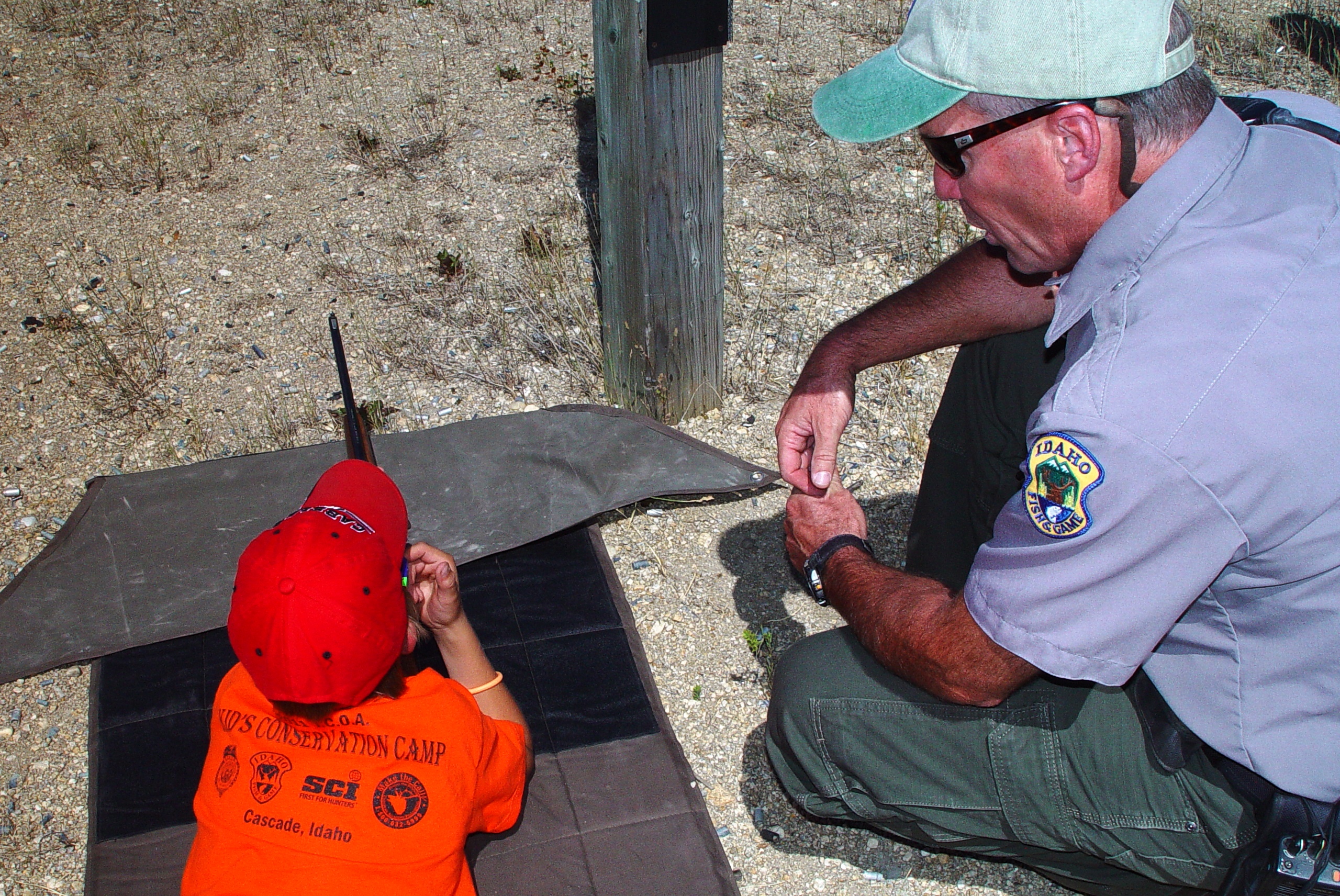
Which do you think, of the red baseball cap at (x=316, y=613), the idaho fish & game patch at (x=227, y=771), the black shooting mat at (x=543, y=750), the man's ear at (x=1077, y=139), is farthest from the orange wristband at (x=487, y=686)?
the man's ear at (x=1077, y=139)

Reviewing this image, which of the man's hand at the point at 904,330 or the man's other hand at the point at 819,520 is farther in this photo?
the man's hand at the point at 904,330

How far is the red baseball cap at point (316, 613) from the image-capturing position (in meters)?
1.73

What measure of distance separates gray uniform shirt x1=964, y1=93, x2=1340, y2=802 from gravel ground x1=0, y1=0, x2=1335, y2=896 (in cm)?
96

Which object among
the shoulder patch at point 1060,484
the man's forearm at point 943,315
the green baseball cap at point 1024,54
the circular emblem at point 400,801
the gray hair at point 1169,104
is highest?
the green baseball cap at point 1024,54

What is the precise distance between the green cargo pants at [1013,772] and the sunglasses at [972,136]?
0.68 metres

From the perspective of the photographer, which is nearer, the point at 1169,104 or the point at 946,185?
the point at 1169,104

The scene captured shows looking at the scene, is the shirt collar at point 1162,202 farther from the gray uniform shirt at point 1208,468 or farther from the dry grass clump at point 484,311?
the dry grass clump at point 484,311

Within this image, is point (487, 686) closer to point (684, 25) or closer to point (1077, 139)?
point (1077, 139)

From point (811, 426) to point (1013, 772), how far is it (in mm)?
858

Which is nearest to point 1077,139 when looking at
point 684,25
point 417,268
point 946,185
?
point 946,185

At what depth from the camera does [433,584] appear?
2.28m

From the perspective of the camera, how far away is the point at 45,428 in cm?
366

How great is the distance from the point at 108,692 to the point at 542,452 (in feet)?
4.51

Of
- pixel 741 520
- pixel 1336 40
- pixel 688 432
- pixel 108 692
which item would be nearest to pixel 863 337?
pixel 741 520
